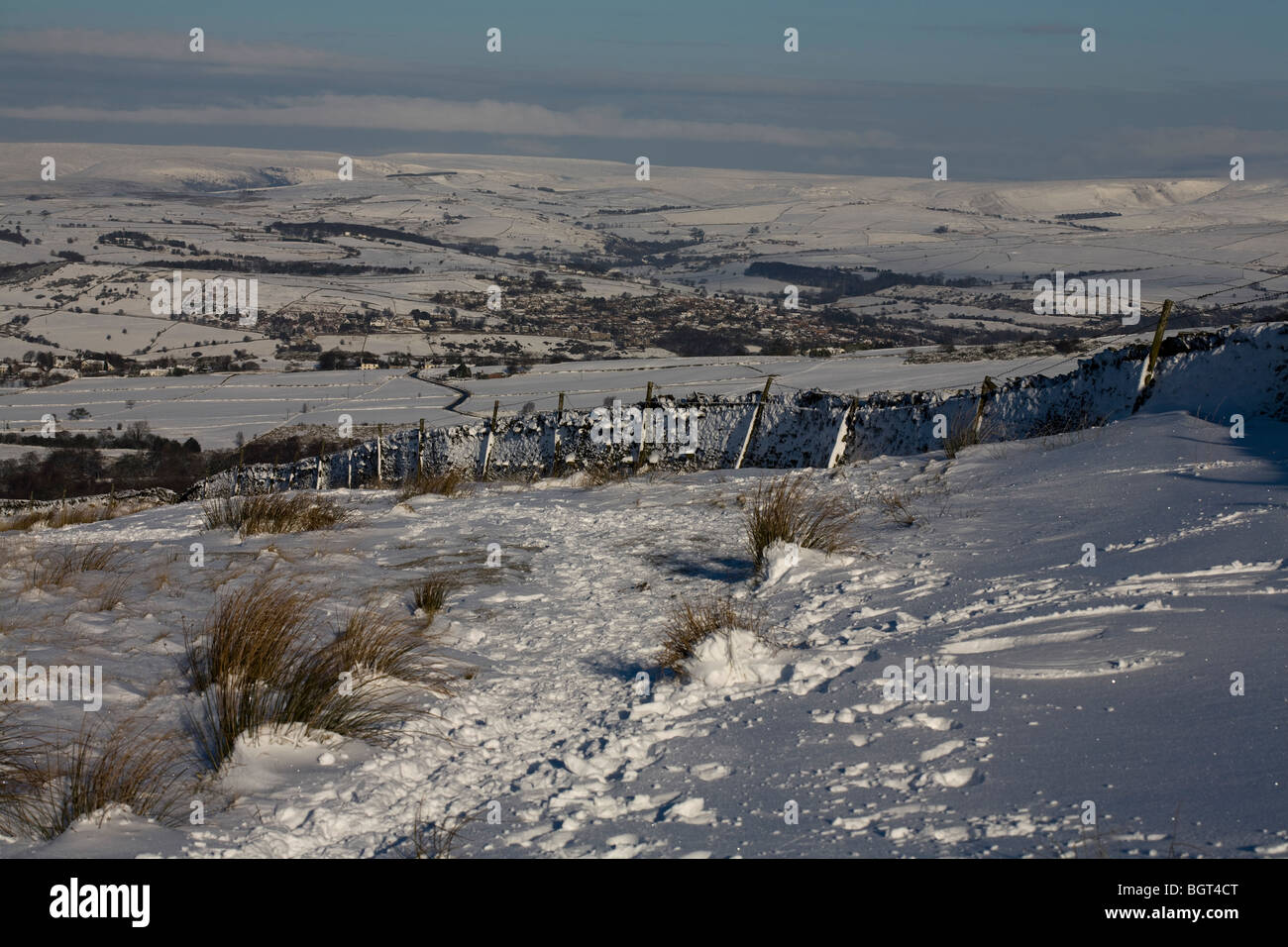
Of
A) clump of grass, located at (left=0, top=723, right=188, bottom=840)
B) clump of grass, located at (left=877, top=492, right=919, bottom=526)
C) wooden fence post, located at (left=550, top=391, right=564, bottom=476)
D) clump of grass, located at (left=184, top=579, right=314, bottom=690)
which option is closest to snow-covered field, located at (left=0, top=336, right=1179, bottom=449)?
wooden fence post, located at (left=550, top=391, right=564, bottom=476)

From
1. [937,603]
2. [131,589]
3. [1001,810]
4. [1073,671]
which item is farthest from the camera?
Answer: [131,589]

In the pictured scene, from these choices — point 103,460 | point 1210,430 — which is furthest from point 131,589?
point 103,460

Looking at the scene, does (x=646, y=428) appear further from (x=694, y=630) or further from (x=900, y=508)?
(x=694, y=630)

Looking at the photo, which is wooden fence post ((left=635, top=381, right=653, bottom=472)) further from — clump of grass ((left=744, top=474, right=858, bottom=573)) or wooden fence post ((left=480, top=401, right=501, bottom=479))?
clump of grass ((left=744, top=474, right=858, bottom=573))

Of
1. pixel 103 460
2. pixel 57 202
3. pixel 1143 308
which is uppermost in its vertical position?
pixel 57 202

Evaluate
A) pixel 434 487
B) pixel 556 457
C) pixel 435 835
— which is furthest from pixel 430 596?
pixel 556 457

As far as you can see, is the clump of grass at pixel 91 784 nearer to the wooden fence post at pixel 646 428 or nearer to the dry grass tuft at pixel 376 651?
the dry grass tuft at pixel 376 651
